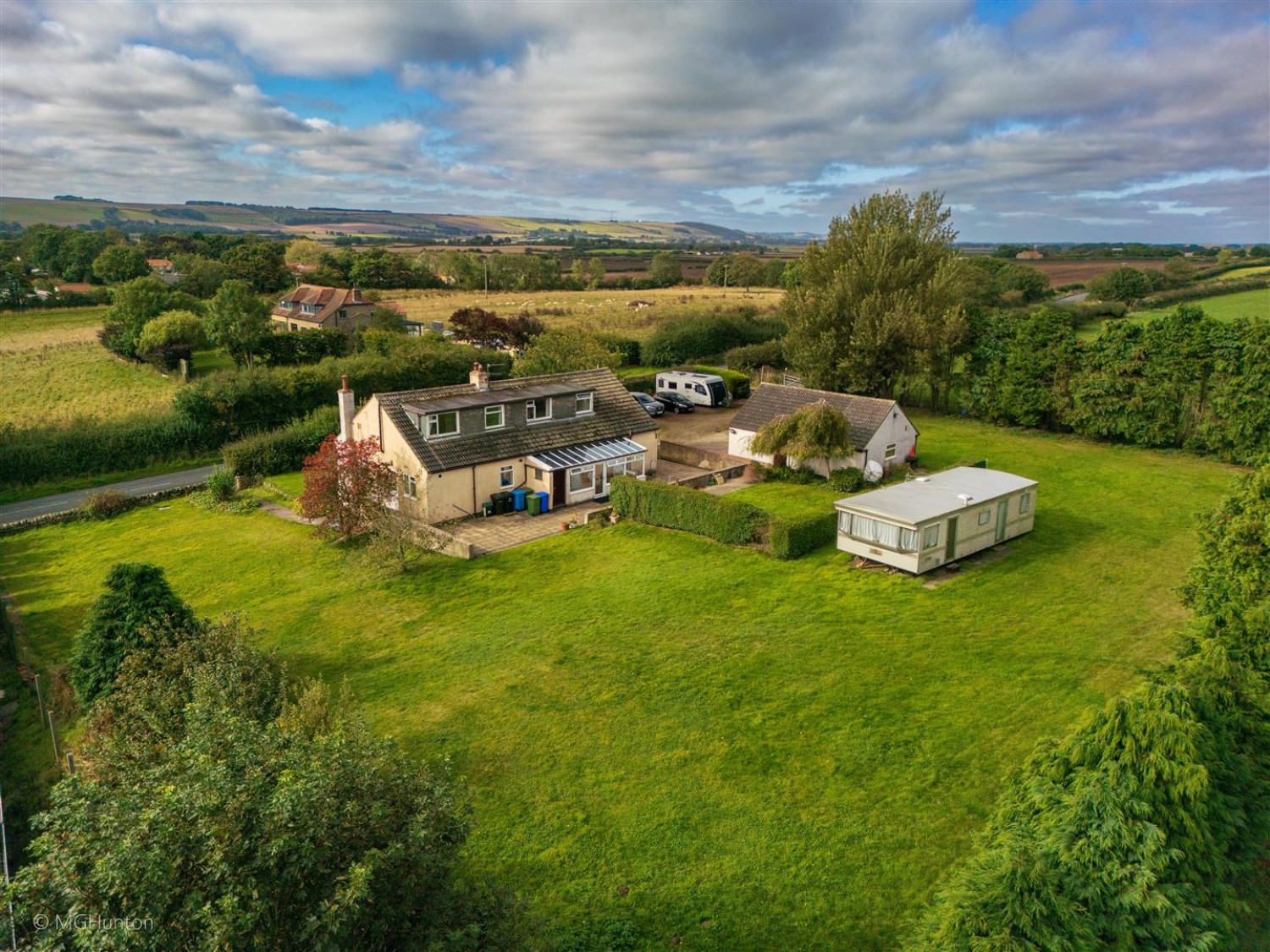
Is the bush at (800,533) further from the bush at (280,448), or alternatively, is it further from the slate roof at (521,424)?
the bush at (280,448)

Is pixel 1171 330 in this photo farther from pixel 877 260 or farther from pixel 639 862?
pixel 639 862

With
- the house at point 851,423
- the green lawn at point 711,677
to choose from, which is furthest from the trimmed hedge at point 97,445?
the house at point 851,423

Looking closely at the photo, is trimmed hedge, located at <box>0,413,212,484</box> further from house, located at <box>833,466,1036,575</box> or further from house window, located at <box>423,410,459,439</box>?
house, located at <box>833,466,1036,575</box>

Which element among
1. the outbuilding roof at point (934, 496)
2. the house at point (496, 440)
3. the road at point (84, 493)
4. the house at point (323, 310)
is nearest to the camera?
the outbuilding roof at point (934, 496)

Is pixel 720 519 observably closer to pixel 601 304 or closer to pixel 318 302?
pixel 318 302

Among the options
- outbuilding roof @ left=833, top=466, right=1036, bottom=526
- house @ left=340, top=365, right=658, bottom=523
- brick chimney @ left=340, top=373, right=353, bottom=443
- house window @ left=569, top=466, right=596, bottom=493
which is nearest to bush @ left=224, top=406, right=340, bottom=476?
house @ left=340, top=365, right=658, bottom=523

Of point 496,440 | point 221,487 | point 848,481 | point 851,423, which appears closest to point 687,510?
point 848,481
